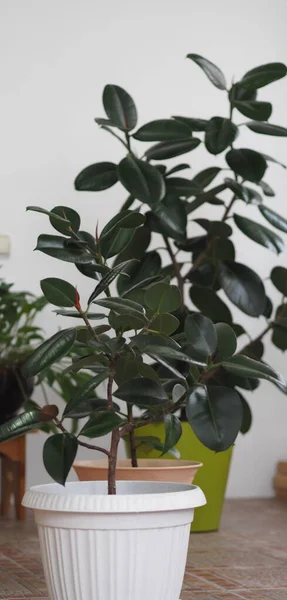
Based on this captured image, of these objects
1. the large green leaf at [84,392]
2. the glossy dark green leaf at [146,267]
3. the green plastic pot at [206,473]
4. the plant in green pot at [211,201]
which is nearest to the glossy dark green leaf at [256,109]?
the plant in green pot at [211,201]

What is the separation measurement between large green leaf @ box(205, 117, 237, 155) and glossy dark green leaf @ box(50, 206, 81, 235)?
0.92 metres

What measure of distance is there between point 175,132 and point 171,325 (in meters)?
1.12

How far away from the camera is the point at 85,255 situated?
1405 millimetres

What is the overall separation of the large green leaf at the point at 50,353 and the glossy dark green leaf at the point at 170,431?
21 cm

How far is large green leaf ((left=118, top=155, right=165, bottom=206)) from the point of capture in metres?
2.11

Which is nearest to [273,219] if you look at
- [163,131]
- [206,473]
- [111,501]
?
[163,131]

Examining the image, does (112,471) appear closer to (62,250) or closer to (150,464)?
(62,250)

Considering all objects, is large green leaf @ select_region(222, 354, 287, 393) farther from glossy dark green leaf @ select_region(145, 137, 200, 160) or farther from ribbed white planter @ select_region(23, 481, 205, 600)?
glossy dark green leaf @ select_region(145, 137, 200, 160)

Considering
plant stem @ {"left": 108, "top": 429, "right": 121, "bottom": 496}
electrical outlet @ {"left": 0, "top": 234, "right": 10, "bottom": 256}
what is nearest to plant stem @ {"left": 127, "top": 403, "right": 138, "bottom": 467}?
plant stem @ {"left": 108, "top": 429, "right": 121, "bottom": 496}

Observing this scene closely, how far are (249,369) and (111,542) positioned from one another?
1.13ft

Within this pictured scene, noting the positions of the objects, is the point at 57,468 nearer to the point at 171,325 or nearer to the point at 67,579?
the point at 67,579

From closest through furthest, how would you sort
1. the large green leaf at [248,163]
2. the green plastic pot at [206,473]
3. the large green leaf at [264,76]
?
the large green leaf at [264,76] < the large green leaf at [248,163] < the green plastic pot at [206,473]

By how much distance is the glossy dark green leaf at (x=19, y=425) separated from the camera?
1.32 m

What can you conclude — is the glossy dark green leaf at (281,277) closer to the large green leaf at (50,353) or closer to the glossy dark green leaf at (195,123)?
the glossy dark green leaf at (195,123)
